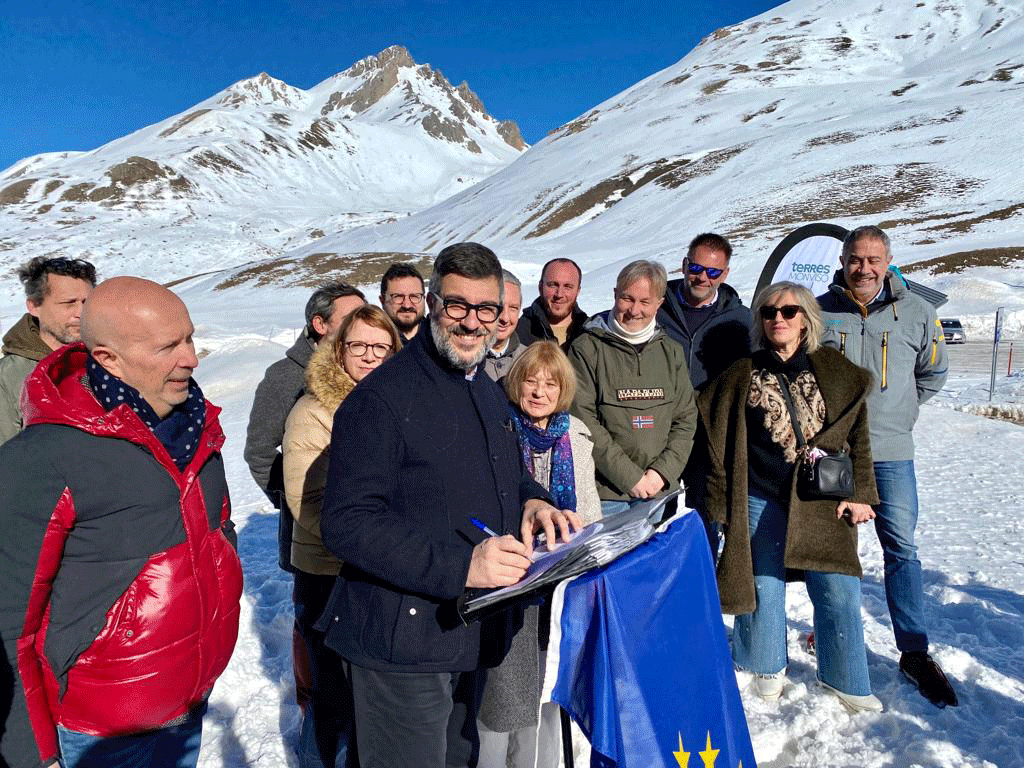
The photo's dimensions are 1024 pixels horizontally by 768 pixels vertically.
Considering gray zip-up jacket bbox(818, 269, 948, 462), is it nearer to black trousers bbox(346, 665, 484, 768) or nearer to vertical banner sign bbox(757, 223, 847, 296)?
vertical banner sign bbox(757, 223, 847, 296)

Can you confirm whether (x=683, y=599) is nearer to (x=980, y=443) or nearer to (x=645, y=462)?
(x=645, y=462)

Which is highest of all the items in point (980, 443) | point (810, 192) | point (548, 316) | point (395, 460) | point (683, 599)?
point (810, 192)

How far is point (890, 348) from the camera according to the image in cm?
345

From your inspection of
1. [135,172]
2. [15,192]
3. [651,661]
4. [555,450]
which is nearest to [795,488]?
[555,450]

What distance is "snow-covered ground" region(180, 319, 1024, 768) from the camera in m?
2.97

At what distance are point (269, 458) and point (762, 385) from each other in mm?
2523

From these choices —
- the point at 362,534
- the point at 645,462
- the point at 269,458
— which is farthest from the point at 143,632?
the point at 645,462

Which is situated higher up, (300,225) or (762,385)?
(300,225)

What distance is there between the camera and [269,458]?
3137 millimetres

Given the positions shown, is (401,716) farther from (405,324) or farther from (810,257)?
(810,257)

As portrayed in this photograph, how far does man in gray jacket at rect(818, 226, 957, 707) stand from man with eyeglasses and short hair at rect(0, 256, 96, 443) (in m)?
Answer: 3.81

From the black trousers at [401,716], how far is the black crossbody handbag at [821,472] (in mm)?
2072

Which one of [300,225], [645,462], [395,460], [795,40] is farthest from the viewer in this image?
[795,40]

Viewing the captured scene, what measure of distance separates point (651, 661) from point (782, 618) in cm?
172
